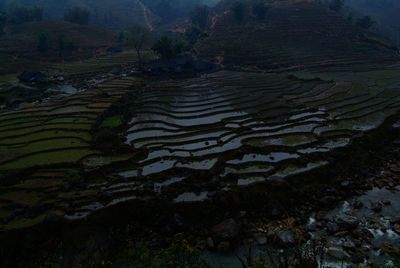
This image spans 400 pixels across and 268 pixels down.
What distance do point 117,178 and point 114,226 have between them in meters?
2.79

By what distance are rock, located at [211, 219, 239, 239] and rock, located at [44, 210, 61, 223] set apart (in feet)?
20.1

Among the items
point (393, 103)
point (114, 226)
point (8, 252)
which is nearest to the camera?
point (8, 252)

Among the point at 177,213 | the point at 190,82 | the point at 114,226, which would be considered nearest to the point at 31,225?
the point at 114,226

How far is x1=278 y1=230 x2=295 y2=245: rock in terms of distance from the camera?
30.0ft

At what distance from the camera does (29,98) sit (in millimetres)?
25672

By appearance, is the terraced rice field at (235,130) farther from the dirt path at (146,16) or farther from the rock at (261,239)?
the dirt path at (146,16)

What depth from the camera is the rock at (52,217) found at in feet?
31.2

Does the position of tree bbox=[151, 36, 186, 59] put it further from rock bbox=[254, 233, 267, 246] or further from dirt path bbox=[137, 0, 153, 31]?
dirt path bbox=[137, 0, 153, 31]

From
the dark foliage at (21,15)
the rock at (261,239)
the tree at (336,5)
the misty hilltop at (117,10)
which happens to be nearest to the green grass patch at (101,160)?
the rock at (261,239)

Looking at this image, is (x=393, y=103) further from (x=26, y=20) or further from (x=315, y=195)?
(x=26, y=20)

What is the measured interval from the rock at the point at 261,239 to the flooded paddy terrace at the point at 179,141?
2.35 meters

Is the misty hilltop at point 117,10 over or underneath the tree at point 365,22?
over

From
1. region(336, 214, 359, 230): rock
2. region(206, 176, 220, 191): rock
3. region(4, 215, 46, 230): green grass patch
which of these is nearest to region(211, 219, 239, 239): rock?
region(206, 176, 220, 191): rock

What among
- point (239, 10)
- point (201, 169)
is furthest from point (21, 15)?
point (201, 169)
